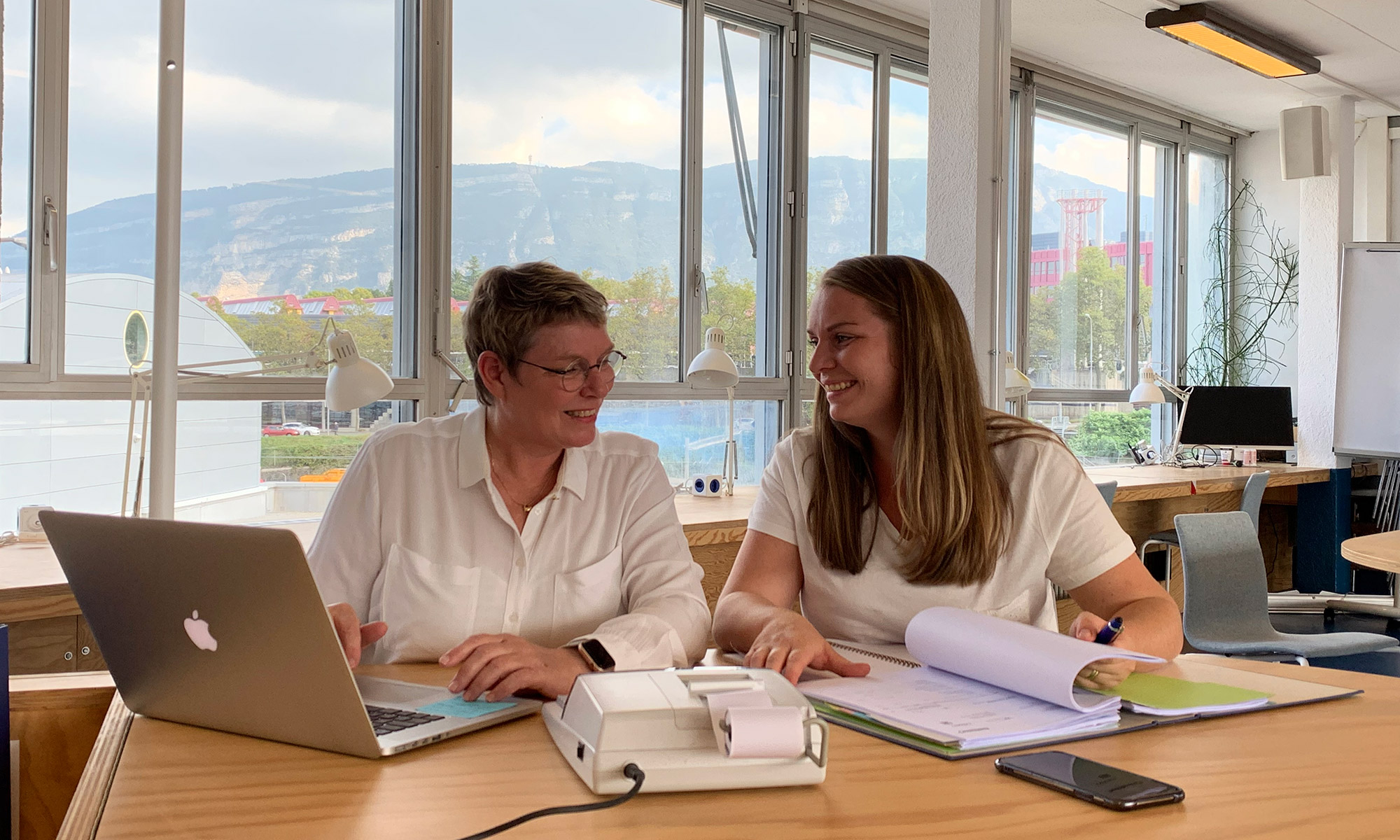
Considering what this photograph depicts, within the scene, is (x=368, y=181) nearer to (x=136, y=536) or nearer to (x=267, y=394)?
(x=267, y=394)

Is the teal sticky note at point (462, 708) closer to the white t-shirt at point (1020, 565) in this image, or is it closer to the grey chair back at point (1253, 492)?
the white t-shirt at point (1020, 565)

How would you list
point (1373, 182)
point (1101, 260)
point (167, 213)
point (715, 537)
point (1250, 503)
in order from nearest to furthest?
point (167, 213) → point (715, 537) → point (1250, 503) → point (1101, 260) → point (1373, 182)

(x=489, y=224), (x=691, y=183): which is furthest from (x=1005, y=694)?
(x=691, y=183)

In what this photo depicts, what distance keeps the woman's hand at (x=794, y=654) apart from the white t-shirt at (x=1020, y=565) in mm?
366

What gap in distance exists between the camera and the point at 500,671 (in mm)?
1283

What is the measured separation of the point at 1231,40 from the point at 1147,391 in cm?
187

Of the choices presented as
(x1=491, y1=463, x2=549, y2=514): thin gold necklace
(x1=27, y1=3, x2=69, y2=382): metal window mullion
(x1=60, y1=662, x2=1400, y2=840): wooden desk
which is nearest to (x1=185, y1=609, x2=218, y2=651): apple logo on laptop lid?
(x1=60, y1=662, x2=1400, y2=840): wooden desk

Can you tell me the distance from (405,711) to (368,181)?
3.16 meters

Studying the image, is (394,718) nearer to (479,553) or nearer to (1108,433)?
(479,553)

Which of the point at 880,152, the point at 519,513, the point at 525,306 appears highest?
the point at 880,152

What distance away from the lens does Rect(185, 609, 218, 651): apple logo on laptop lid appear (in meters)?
1.12

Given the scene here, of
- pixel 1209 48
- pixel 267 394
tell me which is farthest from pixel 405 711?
pixel 1209 48

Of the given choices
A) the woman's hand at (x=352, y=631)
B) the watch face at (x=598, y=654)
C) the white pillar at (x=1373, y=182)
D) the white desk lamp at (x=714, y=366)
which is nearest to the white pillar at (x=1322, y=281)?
the white pillar at (x=1373, y=182)

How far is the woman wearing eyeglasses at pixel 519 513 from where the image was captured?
1.75 m
